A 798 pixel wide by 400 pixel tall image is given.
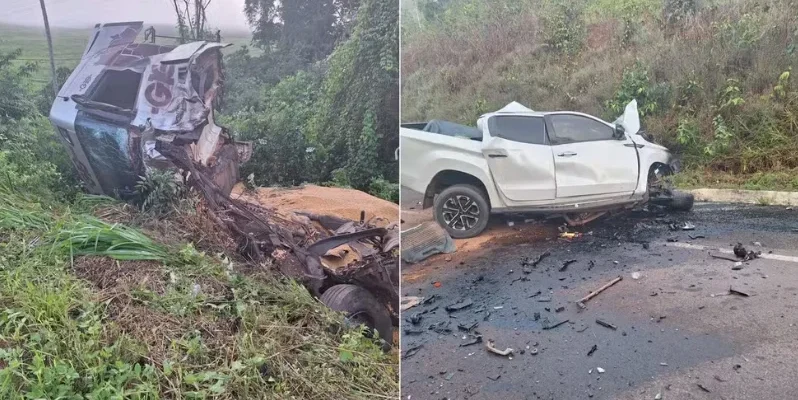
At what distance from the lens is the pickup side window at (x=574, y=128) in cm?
255

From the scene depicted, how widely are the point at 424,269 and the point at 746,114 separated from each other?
158 centimetres

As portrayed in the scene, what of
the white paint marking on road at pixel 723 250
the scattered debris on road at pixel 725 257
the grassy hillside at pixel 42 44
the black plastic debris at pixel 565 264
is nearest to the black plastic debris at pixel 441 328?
the black plastic debris at pixel 565 264

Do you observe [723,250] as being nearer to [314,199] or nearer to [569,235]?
[569,235]

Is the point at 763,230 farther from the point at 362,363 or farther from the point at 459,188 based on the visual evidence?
the point at 362,363

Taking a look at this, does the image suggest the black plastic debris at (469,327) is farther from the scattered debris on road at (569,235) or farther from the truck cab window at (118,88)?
the truck cab window at (118,88)

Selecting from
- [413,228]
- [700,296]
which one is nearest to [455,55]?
[413,228]

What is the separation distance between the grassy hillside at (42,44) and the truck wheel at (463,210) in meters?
2.17

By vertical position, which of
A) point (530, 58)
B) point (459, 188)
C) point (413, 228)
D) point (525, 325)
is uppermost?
point (530, 58)

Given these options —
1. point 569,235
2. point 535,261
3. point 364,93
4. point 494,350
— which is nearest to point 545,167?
point 569,235

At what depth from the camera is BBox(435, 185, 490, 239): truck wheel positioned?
261cm

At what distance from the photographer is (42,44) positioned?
323cm

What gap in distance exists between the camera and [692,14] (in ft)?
8.31

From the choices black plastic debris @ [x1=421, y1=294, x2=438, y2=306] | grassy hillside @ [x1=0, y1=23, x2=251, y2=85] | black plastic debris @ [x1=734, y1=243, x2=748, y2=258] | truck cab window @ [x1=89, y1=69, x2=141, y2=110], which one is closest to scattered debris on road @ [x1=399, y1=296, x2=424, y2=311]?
black plastic debris @ [x1=421, y1=294, x2=438, y2=306]

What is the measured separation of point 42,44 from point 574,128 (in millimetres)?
2935
